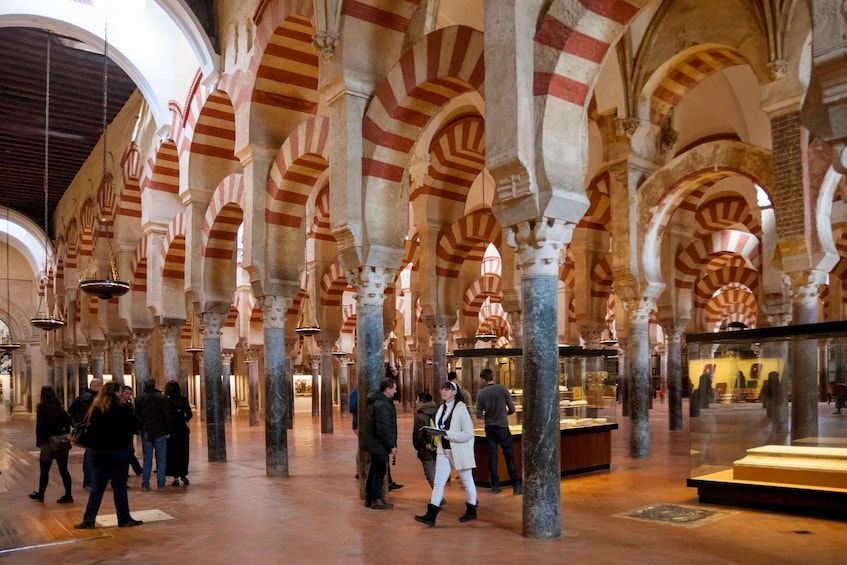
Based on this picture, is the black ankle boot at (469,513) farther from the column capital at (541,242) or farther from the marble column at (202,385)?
the marble column at (202,385)

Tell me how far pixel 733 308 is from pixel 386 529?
891 inches

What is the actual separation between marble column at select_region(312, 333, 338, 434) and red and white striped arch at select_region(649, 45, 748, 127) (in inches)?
301

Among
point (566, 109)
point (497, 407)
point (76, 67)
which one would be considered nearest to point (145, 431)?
point (497, 407)

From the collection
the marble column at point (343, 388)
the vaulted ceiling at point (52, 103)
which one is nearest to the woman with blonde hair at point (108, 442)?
the vaulted ceiling at point (52, 103)

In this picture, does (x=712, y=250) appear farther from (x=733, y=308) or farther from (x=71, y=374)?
(x=71, y=374)

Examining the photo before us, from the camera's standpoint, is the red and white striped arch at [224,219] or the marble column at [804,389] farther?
the red and white striped arch at [224,219]

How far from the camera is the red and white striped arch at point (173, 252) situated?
34.9ft

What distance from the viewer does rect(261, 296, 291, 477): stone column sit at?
7.61 metres

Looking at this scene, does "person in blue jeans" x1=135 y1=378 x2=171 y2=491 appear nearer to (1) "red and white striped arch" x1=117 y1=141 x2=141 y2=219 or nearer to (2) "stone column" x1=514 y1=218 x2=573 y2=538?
(2) "stone column" x1=514 y1=218 x2=573 y2=538

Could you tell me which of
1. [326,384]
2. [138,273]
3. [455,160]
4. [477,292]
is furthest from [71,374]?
[455,160]

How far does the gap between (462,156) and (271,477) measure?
6.08 metres

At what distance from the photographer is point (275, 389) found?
7.70 meters

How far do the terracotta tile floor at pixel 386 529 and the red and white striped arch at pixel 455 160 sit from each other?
5.43 m

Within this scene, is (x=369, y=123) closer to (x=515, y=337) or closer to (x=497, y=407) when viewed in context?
(x=497, y=407)
